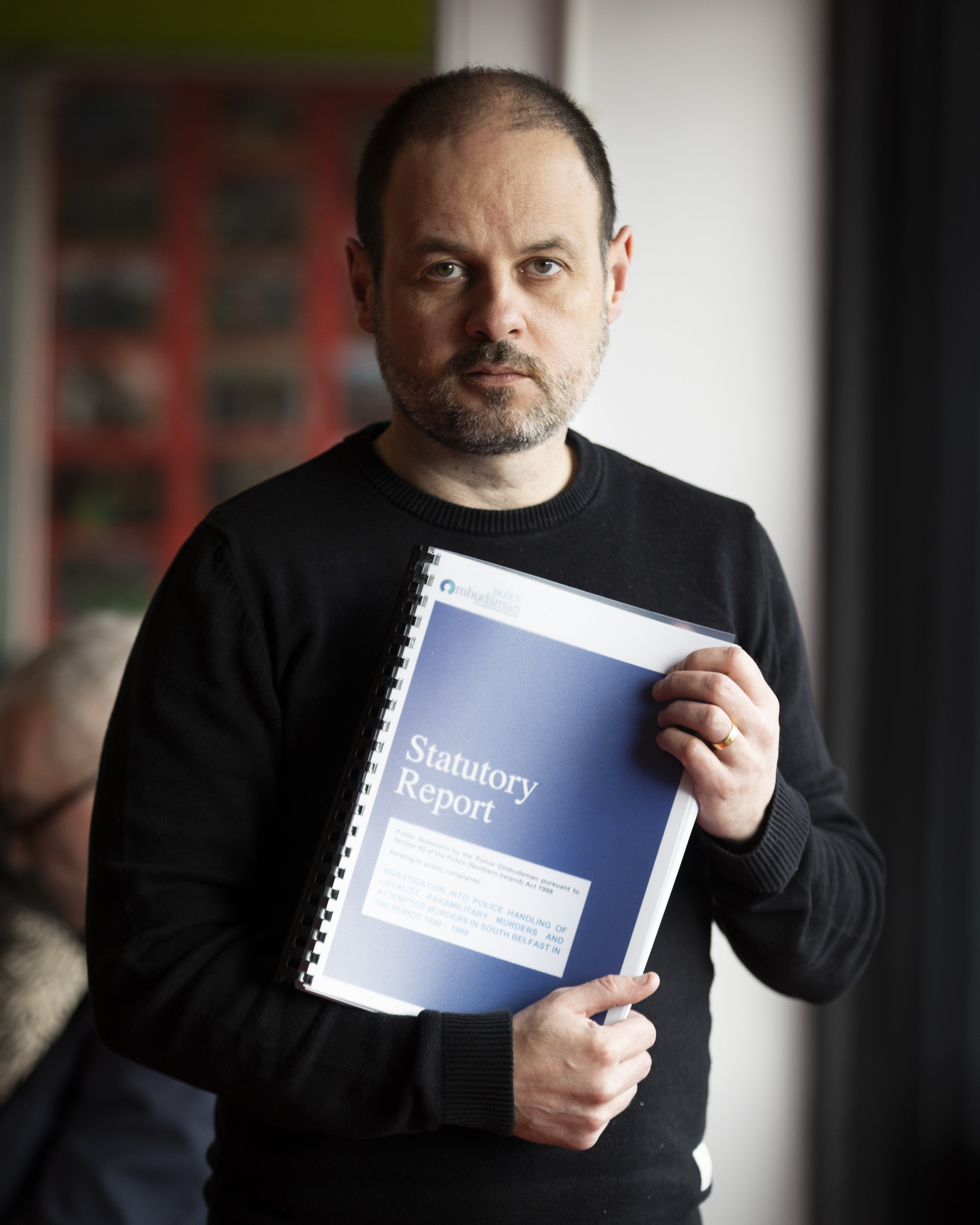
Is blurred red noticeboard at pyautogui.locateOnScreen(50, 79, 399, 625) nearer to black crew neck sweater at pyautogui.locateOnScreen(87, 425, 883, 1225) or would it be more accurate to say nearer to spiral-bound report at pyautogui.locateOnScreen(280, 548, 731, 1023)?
black crew neck sweater at pyautogui.locateOnScreen(87, 425, 883, 1225)

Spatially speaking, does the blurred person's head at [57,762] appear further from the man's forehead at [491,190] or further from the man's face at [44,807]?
the man's forehead at [491,190]

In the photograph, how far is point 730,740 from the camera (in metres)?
0.76

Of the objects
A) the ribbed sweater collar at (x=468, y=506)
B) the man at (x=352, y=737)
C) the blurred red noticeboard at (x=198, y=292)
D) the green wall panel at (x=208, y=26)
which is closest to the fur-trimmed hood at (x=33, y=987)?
the man at (x=352, y=737)

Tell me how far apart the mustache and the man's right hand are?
45 cm

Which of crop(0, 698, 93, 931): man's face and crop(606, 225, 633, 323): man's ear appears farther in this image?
crop(0, 698, 93, 931): man's face

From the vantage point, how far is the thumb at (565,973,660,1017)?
745 millimetres

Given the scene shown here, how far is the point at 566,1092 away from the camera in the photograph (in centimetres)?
74

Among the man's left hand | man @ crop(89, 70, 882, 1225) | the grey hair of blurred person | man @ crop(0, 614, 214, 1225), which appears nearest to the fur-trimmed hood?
man @ crop(0, 614, 214, 1225)

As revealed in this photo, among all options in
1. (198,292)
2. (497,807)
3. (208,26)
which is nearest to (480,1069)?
(497,807)

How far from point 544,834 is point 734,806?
0.46 feet

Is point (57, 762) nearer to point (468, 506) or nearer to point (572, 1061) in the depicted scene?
point (468, 506)

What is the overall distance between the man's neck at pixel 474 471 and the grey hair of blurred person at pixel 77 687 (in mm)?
556

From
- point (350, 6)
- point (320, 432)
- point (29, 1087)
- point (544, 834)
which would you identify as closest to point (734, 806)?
point (544, 834)

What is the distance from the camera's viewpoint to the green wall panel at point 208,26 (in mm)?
3328
